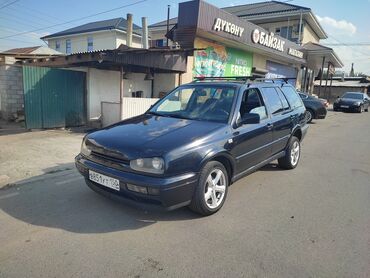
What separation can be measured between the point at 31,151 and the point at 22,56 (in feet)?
23.5

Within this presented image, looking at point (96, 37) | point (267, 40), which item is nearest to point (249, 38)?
point (267, 40)

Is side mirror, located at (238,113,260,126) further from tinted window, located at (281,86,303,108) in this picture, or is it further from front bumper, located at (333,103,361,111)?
front bumper, located at (333,103,361,111)

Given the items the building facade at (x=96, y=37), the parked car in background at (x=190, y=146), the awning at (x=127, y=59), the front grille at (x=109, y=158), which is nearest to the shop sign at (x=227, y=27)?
the awning at (x=127, y=59)

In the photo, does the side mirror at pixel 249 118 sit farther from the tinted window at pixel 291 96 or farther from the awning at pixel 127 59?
the awning at pixel 127 59

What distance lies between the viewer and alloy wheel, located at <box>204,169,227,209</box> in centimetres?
377

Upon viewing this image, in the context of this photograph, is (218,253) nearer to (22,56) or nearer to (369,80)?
(22,56)

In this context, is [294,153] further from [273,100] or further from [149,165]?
[149,165]

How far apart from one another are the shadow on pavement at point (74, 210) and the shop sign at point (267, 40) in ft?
45.6

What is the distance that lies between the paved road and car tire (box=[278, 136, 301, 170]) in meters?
0.89

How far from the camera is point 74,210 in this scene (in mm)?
3912

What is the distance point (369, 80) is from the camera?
4853 centimetres

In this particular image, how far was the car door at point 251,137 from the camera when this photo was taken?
4226 millimetres

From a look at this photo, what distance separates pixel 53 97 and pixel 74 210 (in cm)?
765

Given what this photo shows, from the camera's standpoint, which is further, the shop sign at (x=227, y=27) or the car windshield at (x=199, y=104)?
the shop sign at (x=227, y=27)
